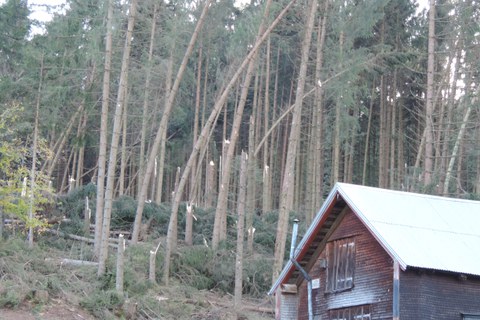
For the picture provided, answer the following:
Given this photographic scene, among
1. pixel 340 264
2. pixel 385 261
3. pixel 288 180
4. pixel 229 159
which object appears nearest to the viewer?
pixel 385 261

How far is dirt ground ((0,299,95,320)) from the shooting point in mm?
21531

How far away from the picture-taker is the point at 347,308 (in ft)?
67.3

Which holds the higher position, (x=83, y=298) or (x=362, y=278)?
(x=362, y=278)

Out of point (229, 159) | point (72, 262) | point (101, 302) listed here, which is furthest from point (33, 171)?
point (229, 159)

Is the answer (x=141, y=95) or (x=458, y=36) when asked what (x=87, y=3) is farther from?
(x=458, y=36)

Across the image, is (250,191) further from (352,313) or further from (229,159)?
(352,313)

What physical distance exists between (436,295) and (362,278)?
2.30 metres

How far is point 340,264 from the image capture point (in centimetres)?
2119

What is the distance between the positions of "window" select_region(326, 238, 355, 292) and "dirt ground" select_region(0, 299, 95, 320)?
7057mm

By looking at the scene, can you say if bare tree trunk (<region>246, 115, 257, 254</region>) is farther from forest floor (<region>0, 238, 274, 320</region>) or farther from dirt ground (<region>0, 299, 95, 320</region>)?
dirt ground (<region>0, 299, 95, 320</region>)

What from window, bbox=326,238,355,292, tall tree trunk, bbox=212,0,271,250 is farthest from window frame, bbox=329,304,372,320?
tall tree trunk, bbox=212,0,271,250

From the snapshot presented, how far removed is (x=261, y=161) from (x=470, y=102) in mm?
17879

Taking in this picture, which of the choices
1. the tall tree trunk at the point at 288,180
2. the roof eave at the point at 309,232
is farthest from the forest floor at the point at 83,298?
the roof eave at the point at 309,232

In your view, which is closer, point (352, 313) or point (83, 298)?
point (352, 313)
